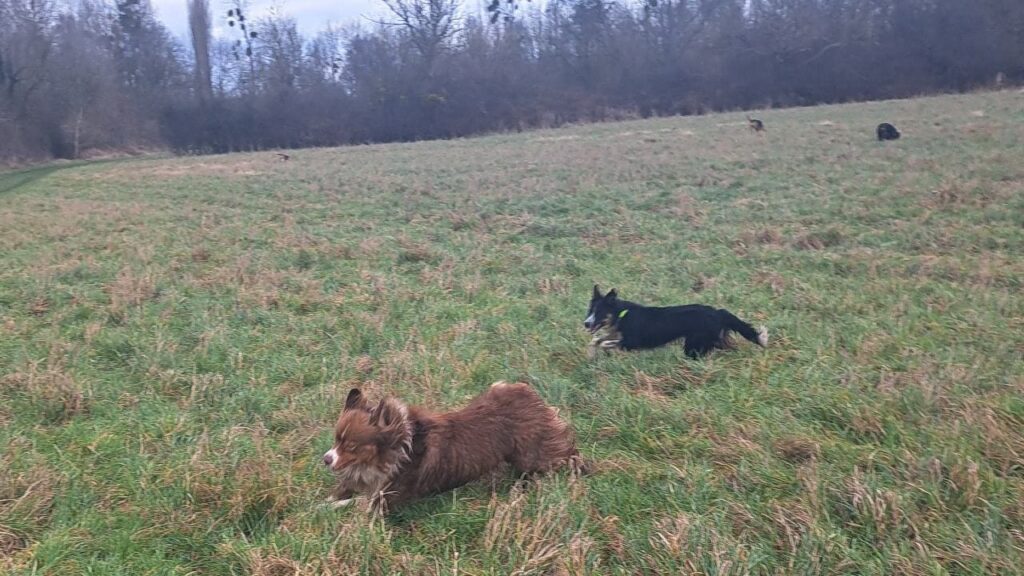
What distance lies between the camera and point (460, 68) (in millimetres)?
55562

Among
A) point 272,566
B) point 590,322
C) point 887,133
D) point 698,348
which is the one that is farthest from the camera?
point 887,133

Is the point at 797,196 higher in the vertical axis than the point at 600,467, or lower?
higher

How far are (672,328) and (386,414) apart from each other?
3037mm

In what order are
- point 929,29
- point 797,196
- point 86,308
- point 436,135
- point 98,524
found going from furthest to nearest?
point 436,135, point 929,29, point 797,196, point 86,308, point 98,524

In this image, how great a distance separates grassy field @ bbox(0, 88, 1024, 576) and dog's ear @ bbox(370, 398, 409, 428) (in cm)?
50

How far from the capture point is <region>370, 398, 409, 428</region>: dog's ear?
365 centimetres

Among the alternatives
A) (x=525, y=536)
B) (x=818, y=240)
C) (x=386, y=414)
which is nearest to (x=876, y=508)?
(x=525, y=536)

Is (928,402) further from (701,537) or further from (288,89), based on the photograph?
(288,89)

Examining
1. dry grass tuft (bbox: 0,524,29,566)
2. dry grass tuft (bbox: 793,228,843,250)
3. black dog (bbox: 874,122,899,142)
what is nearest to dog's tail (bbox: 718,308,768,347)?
dry grass tuft (bbox: 793,228,843,250)

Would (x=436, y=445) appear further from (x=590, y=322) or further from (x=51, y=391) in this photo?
(x=51, y=391)

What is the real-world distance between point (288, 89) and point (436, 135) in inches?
544

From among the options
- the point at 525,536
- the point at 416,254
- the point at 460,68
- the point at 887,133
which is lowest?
the point at 525,536

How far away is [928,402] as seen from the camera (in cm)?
443

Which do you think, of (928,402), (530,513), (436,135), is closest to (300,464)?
(530,513)
